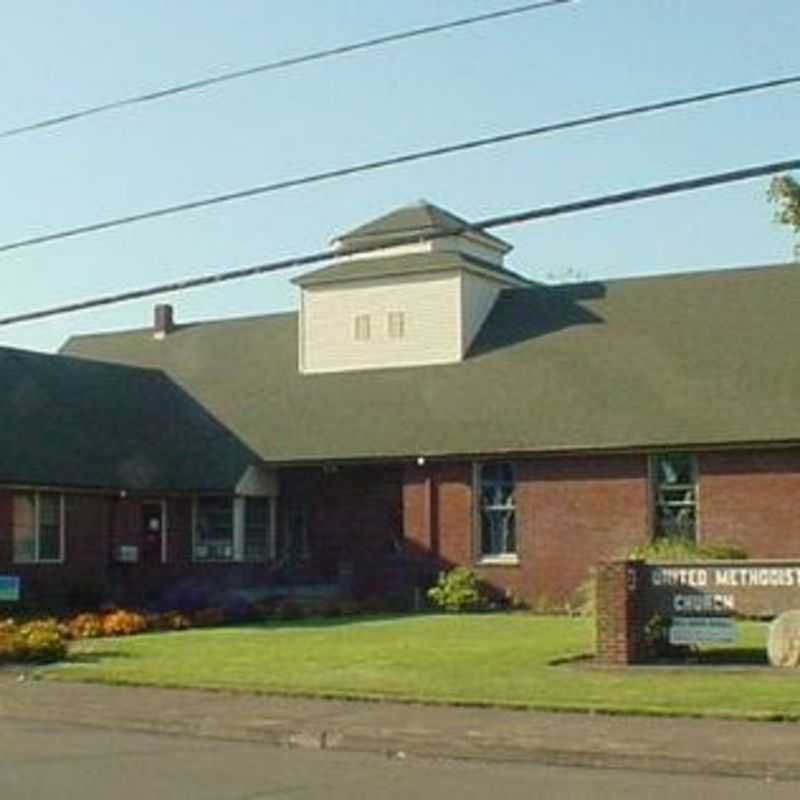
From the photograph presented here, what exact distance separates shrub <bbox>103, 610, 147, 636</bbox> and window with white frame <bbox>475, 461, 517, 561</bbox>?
9114 mm

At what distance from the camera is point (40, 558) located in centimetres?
3809

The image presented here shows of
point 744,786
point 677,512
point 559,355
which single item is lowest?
point 744,786

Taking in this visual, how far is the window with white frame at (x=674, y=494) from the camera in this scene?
36.6 metres

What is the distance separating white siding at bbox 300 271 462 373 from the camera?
4222 cm

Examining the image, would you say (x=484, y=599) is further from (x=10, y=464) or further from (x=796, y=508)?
(x=10, y=464)

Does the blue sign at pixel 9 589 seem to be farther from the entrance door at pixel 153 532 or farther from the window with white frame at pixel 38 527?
the entrance door at pixel 153 532

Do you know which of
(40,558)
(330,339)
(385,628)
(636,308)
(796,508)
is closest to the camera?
(385,628)

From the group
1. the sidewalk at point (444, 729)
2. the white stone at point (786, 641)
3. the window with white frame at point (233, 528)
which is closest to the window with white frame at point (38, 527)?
the window with white frame at point (233, 528)

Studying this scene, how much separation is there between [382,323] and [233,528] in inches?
242

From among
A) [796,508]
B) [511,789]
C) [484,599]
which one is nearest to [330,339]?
[484,599]

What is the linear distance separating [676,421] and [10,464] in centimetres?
1359

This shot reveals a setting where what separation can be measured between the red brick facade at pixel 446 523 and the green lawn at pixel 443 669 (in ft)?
18.8

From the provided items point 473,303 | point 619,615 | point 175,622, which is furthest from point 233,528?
point 619,615

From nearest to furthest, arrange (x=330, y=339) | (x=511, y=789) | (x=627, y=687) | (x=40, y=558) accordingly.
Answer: (x=511, y=789) → (x=627, y=687) → (x=40, y=558) → (x=330, y=339)
